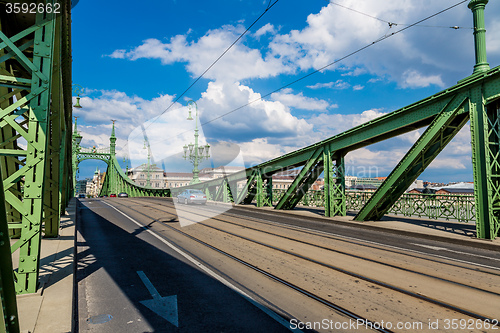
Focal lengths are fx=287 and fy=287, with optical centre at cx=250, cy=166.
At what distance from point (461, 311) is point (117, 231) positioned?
11081mm

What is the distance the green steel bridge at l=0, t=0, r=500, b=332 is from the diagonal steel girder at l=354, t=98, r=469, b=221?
0.04m

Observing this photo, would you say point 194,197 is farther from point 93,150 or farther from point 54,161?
point 93,150

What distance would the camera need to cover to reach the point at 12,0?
5.18 m

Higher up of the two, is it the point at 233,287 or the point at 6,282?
the point at 6,282

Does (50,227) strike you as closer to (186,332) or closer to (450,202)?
(186,332)

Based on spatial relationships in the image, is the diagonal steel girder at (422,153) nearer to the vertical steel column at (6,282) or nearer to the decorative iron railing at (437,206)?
the decorative iron railing at (437,206)

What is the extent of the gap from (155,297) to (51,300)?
4.81 ft

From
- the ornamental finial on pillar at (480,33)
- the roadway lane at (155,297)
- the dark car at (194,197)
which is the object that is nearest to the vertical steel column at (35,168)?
the roadway lane at (155,297)

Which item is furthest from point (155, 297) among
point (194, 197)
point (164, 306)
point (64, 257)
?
point (194, 197)

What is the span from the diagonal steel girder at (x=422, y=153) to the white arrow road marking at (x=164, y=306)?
10440 millimetres

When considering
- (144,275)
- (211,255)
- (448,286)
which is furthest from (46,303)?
(448,286)

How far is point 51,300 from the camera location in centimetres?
422

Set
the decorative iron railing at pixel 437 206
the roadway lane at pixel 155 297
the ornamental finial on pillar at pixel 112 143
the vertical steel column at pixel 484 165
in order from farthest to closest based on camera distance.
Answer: the ornamental finial on pillar at pixel 112 143, the decorative iron railing at pixel 437 206, the vertical steel column at pixel 484 165, the roadway lane at pixel 155 297

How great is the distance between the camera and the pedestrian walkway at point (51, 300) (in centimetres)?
351
